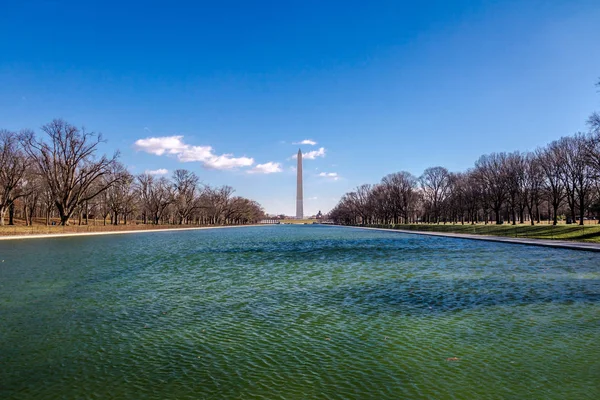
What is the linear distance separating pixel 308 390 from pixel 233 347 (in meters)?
2.48

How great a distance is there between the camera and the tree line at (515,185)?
5472 centimetres

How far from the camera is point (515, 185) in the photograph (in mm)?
64125

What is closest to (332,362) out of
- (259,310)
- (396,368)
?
(396,368)

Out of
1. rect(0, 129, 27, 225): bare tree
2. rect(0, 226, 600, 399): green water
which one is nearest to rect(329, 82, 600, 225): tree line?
rect(0, 226, 600, 399): green water

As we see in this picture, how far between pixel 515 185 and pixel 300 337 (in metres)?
66.4

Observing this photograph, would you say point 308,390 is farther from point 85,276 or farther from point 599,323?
point 85,276

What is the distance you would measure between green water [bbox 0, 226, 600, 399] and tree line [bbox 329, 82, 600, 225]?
35709 millimetres

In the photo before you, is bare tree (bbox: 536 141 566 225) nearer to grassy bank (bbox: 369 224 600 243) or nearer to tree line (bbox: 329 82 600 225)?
tree line (bbox: 329 82 600 225)

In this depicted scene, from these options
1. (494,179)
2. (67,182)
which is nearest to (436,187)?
(494,179)

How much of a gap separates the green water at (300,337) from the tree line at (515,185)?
35.7 m

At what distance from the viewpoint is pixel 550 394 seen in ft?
18.7

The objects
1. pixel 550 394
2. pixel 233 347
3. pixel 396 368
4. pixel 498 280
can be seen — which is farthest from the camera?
pixel 498 280

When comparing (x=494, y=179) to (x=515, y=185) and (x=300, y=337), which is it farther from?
(x=300, y=337)

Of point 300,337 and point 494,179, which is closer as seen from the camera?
point 300,337
